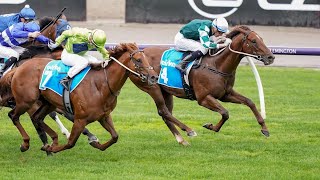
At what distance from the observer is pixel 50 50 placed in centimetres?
1330

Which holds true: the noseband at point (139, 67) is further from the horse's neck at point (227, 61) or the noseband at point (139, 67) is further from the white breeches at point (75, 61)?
the horse's neck at point (227, 61)

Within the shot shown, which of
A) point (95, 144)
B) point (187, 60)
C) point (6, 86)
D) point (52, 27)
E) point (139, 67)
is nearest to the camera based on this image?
point (139, 67)

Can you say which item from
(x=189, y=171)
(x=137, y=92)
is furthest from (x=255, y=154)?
(x=137, y=92)

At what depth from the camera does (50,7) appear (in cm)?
2602

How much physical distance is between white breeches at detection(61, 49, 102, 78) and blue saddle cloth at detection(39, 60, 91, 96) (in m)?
0.06

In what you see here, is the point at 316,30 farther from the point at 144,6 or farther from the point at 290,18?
the point at 144,6

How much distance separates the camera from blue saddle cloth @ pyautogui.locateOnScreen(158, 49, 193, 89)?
13453 mm

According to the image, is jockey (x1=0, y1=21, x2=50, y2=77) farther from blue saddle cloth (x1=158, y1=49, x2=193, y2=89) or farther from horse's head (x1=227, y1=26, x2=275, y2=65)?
horse's head (x1=227, y1=26, x2=275, y2=65)

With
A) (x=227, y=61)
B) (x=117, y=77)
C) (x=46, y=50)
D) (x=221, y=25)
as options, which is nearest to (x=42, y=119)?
(x=117, y=77)

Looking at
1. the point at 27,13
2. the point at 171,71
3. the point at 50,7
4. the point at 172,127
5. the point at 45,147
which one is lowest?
the point at 50,7

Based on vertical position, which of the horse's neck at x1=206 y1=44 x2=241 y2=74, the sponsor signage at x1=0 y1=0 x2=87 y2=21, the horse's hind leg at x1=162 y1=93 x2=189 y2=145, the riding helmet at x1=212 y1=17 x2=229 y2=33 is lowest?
the sponsor signage at x1=0 y1=0 x2=87 y2=21

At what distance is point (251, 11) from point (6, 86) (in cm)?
1347

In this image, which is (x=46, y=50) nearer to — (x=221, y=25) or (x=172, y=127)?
(x=172, y=127)

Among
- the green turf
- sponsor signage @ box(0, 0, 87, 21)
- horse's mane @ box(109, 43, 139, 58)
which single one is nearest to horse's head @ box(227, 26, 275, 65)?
the green turf
